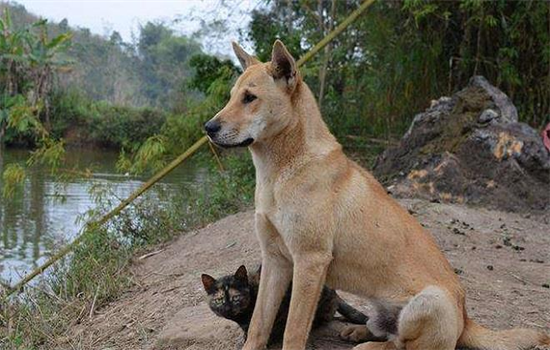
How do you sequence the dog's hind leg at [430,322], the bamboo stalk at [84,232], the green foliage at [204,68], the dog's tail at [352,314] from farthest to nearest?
the green foliage at [204,68], the bamboo stalk at [84,232], the dog's tail at [352,314], the dog's hind leg at [430,322]

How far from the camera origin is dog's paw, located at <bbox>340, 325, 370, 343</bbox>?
4.65m

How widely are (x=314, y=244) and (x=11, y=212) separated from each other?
32.6ft

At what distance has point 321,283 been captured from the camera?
411 centimetres

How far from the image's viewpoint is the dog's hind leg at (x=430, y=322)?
4.03 metres

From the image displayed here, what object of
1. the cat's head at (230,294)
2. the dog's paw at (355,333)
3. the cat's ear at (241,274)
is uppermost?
the cat's ear at (241,274)

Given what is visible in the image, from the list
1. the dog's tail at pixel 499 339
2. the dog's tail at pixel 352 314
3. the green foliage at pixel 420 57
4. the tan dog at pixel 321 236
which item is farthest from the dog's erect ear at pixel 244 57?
the green foliage at pixel 420 57

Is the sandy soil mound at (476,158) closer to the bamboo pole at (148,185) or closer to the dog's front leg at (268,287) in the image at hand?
the bamboo pole at (148,185)

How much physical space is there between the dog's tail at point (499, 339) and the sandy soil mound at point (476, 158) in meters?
5.23

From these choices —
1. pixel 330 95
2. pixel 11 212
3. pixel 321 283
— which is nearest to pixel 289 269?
pixel 321 283

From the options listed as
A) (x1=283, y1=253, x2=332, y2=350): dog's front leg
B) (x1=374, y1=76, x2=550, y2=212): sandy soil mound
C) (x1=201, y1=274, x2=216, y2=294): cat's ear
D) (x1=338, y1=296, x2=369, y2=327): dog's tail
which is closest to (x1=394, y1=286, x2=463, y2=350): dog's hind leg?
(x1=283, y1=253, x2=332, y2=350): dog's front leg

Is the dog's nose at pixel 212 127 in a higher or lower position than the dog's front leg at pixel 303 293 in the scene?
higher

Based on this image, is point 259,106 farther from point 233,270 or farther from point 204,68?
point 204,68

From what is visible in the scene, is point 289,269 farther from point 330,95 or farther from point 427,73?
point 330,95

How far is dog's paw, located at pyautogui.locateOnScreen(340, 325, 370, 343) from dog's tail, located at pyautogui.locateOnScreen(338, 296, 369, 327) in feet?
0.55
